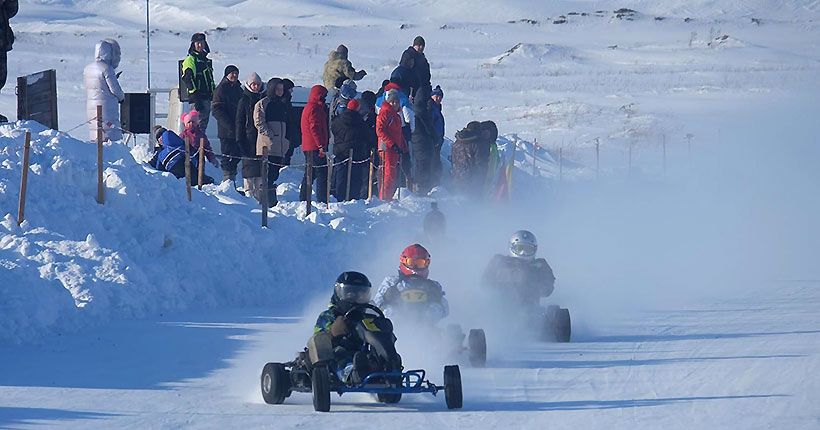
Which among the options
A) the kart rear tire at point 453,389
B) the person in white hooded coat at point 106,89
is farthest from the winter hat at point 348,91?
the kart rear tire at point 453,389

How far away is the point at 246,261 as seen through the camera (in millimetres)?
18734

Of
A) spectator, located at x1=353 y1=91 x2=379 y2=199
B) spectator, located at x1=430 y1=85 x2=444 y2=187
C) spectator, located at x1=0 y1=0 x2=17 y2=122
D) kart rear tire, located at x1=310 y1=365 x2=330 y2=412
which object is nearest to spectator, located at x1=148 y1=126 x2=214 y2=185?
spectator, located at x1=353 y1=91 x2=379 y2=199

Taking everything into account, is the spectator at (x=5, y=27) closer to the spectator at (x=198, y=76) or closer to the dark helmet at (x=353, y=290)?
the dark helmet at (x=353, y=290)

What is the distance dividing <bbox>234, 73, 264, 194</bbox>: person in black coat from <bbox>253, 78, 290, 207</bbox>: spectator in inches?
7.2

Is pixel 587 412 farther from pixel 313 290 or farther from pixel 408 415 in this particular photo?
pixel 313 290

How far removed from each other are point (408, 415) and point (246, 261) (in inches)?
302

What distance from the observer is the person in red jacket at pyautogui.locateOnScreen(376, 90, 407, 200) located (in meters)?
24.4

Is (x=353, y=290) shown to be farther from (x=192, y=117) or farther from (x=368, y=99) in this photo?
(x=368, y=99)

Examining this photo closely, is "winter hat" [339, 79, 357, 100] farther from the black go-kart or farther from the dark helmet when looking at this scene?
the black go-kart

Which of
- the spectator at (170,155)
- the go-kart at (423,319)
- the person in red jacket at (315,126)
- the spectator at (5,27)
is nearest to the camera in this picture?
the go-kart at (423,319)

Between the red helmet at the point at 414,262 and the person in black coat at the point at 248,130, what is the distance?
7325mm

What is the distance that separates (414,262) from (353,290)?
9.40 feet

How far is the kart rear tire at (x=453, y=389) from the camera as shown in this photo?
1155 cm

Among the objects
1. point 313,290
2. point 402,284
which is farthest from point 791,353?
point 313,290
